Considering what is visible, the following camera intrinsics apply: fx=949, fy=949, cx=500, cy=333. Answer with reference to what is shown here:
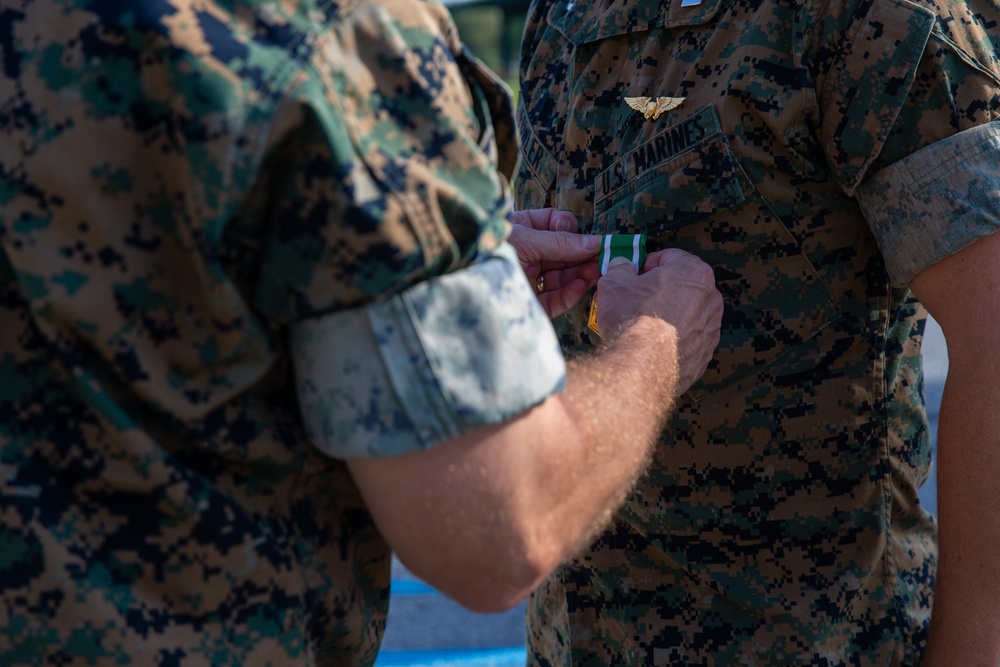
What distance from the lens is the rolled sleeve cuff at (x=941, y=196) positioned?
1.53 m

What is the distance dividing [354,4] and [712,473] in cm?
120

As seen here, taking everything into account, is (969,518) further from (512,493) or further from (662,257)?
(512,493)

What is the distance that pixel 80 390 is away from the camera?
98cm

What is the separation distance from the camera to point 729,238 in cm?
176

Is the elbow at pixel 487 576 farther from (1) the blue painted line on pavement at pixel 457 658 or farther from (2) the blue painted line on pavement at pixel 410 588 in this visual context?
(2) the blue painted line on pavement at pixel 410 588

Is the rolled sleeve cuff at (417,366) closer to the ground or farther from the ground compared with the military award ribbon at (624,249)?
farther from the ground

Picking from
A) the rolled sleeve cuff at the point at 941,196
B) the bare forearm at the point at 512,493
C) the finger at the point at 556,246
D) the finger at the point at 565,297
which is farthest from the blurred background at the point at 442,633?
the bare forearm at the point at 512,493

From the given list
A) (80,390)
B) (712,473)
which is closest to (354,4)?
(80,390)

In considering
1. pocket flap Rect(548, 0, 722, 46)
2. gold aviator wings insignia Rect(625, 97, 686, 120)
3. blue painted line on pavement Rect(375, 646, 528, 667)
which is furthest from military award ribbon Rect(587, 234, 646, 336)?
blue painted line on pavement Rect(375, 646, 528, 667)

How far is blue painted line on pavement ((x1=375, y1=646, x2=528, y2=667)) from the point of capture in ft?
12.2

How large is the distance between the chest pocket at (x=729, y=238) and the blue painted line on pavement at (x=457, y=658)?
2282 millimetres

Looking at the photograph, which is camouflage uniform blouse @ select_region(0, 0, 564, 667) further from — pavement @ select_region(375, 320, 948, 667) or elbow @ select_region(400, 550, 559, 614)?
pavement @ select_region(375, 320, 948, 667)

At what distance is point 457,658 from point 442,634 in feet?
0.68

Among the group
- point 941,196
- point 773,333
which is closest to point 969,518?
point 773,333
